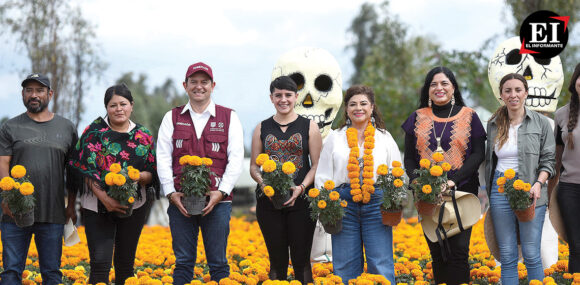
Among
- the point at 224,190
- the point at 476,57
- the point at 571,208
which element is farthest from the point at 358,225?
the point at 476,57

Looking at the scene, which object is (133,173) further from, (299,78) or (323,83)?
(323,83)

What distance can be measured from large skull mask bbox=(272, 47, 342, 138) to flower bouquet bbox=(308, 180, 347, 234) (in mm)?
1970

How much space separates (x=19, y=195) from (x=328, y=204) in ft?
8.26

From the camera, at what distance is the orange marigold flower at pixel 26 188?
460 cm

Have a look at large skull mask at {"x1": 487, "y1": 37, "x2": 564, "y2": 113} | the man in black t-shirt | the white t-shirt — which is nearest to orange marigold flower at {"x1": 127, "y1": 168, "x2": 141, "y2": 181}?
the man in black t-shirt

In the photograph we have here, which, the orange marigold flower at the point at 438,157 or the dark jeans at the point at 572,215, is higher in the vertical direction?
the orange marigold flower at the point at 438,157

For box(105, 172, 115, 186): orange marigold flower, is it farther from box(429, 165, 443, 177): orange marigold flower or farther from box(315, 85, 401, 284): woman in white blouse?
box(429, 165, 443, 177): orange marigold flower

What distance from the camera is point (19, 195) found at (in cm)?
471

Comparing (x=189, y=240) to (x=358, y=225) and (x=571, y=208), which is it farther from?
(x=571, y=208)

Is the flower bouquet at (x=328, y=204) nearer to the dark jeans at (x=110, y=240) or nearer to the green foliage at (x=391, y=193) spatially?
the green foliage at (x=391, y=193)

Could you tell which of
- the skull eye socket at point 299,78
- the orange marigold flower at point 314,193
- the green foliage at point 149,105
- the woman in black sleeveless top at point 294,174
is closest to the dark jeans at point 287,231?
the woman in black sleeveless top at point 294,174

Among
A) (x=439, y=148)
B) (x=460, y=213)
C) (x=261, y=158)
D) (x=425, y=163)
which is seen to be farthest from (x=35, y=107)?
(x=460, y=213)

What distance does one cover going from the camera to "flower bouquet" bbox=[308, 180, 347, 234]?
4.65 m

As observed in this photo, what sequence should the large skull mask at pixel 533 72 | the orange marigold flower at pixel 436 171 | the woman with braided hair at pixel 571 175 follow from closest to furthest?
the orange marigold flower at pixel 436 171 < the woman with braided hair at pixel 571 175 < the large skull mask at pixel 533 72
